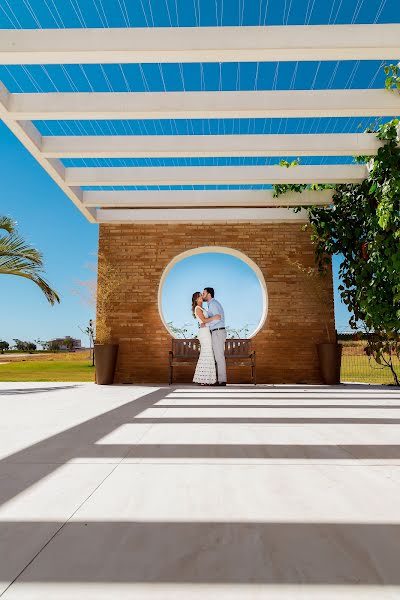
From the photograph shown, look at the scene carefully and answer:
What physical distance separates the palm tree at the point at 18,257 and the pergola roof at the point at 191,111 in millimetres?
1232

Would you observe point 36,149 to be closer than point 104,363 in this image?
Yes

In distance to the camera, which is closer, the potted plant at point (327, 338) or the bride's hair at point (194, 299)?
the bride's hair at point (194, 299)

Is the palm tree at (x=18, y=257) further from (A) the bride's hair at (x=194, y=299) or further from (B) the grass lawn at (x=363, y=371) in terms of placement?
(B) the grass lawn at (x=363, y=371)

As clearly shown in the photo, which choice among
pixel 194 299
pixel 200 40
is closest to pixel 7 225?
pixel 194 299

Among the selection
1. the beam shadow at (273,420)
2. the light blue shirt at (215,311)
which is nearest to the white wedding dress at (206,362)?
the light blue shirt at (215,311)

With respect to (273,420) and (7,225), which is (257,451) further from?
(7,225)

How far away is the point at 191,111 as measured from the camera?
5082 millimetres

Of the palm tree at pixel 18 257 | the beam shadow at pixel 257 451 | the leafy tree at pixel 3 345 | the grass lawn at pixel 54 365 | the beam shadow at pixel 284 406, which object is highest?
the palm tree at pixel 18 257

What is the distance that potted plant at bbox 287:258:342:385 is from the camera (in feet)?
26.3

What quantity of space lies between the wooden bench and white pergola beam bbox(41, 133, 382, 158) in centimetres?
341

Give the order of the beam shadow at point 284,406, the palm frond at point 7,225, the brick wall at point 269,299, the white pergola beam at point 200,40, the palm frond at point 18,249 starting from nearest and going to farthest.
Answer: the white pergola beam at point 200,40, the beam shadow at point 284,406, the palm frond at point 18,249, the palm frond at point 7,225, the brick wall at point 269,299

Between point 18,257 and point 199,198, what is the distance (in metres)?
3.24

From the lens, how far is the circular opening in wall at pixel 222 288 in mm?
8672

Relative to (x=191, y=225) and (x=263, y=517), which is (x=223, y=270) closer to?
(x=191, y=225)
